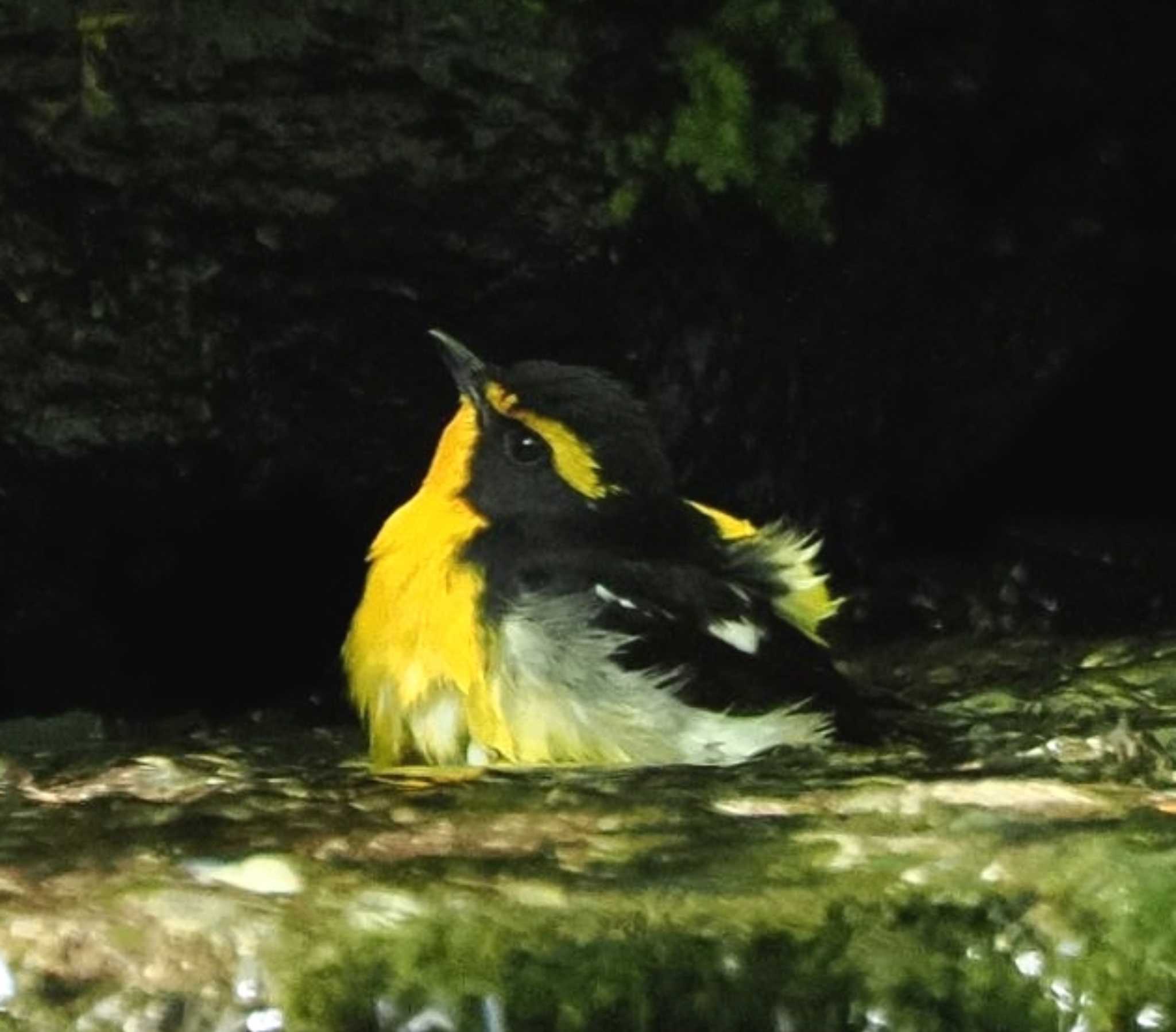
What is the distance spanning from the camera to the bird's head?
3.77 metres

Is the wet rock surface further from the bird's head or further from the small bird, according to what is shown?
the bird's head

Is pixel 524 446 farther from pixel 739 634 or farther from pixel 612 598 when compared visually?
pixel 739 634

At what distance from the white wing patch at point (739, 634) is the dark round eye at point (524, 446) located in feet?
1.36

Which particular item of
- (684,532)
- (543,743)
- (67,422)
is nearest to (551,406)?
(684,532)

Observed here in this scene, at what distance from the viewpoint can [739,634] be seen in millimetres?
3641

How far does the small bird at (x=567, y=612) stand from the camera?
352 centimetres

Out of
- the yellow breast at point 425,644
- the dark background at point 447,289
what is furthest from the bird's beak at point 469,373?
the dark background at point 447,289

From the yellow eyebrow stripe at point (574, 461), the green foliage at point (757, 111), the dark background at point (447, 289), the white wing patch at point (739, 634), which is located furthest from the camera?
the green foliage at point (757, 111)

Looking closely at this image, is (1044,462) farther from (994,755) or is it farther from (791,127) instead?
(994,755)

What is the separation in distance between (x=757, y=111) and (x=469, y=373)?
128 cm

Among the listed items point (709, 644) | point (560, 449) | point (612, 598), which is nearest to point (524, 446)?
point (560, 449)

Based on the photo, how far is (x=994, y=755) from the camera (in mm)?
3381

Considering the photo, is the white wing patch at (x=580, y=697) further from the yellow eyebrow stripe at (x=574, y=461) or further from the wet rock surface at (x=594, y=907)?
the wet rock surface at (x=594, y=907)

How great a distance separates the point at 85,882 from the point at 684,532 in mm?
1569
